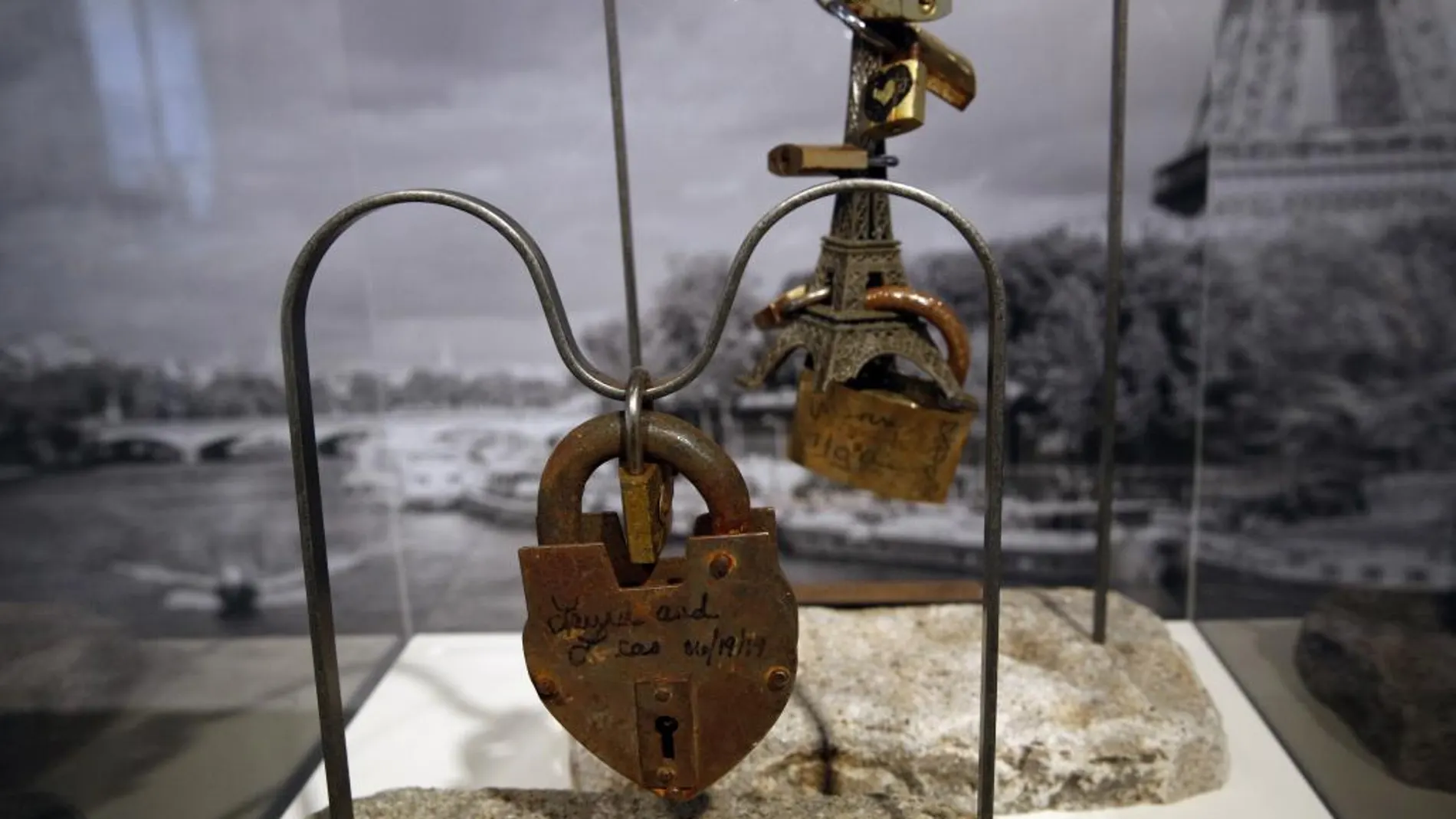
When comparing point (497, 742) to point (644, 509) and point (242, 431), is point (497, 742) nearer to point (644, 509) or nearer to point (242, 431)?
point (242, 431)

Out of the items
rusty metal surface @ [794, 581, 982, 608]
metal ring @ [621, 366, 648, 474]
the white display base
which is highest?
metal ring @ [621, 366, 648, 474]

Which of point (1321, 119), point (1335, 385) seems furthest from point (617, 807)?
point (1321, 119)

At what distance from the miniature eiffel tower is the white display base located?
0.65 metres

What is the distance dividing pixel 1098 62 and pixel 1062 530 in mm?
879

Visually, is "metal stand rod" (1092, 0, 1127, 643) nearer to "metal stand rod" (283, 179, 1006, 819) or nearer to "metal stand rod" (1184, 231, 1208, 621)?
"metal stand rod" (1184, 231, 1208, 621)

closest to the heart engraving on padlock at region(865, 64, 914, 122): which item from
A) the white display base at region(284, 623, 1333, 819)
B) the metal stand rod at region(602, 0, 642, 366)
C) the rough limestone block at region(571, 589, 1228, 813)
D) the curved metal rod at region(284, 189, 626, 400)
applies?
the metal stand rod at region(602, 0, 642, 366)

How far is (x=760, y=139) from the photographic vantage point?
70.4 inches

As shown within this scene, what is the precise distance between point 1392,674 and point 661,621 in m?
1.10

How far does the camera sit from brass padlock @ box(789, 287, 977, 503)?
133cm

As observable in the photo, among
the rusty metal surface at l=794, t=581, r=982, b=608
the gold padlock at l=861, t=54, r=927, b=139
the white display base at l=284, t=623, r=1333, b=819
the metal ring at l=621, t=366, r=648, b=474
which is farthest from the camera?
the rusty metal surface at l=794, t=581, r=982, b=608

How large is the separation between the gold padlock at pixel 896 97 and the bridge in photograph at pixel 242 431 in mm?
889

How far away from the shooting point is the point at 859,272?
51.0 inches

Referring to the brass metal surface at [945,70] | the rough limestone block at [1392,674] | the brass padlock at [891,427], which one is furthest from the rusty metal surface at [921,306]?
the rough limestone block at [1392,674]

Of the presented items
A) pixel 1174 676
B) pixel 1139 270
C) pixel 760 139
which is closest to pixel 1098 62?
pixel 1139 270
